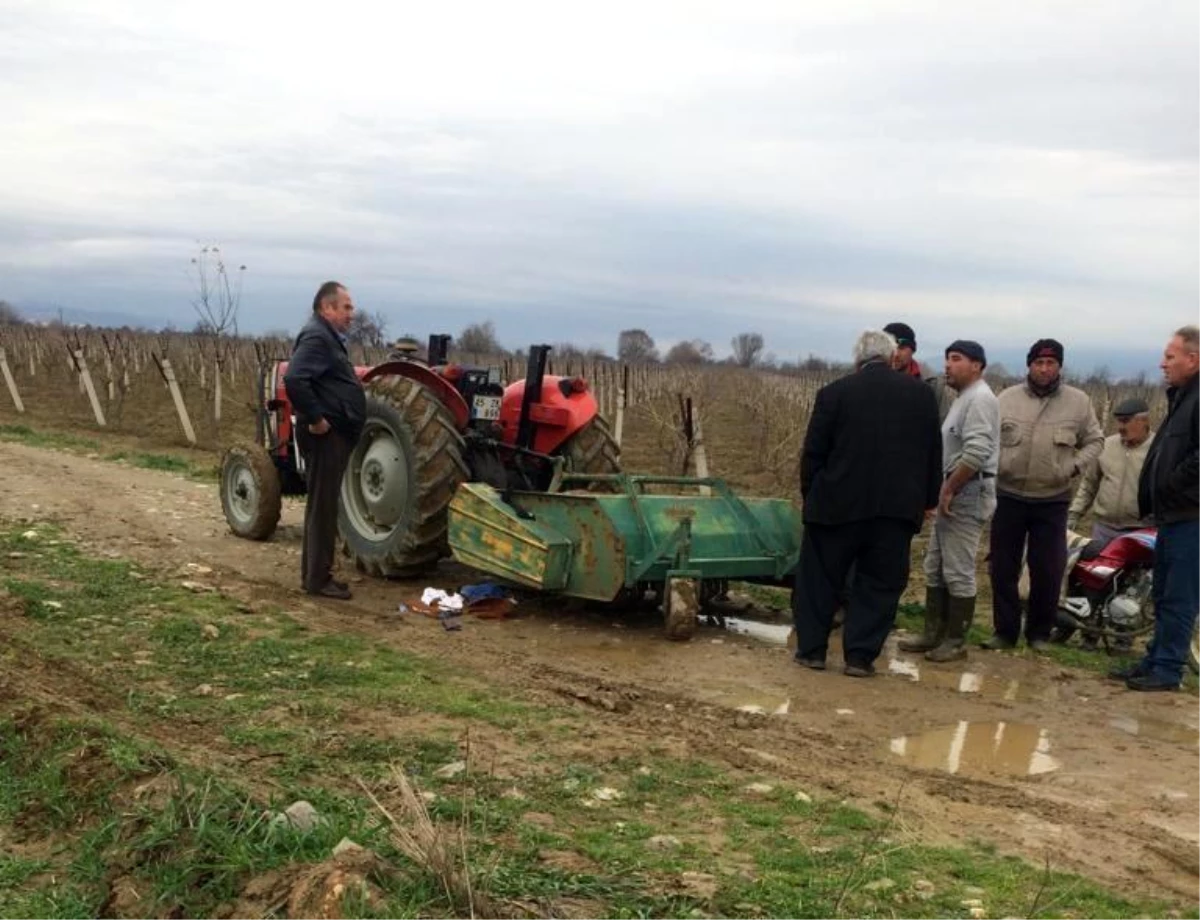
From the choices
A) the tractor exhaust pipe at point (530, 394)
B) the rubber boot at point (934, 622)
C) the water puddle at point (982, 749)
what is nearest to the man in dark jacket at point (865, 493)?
the rubber boot at point (934, 622)

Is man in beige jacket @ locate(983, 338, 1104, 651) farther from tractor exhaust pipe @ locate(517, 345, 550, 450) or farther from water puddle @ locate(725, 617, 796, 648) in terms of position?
tractor exhaust pipe @ locate(517, 345, 550, 450)

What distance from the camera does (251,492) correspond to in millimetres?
8781

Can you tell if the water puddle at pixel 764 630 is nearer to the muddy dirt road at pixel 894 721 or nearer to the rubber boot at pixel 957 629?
the muddy dirt road at pixel 894 721

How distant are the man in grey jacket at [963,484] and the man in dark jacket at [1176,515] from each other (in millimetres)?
836

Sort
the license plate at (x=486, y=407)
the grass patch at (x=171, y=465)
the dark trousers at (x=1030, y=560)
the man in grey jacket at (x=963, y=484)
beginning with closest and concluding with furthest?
Answer: the man in grey jacket at (x=963, y=484), the dark trousers at (x=1030, y=560), the license plate at (x=486, y=407), the grass patch at (x=171, y=465)

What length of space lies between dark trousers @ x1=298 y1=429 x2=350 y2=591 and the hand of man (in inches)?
143

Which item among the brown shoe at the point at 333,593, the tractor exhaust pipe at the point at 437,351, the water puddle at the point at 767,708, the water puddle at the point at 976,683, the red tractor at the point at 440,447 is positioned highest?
the tractor exhaust pipe at the point at 437,351

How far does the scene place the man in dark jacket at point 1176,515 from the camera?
5.69 meters

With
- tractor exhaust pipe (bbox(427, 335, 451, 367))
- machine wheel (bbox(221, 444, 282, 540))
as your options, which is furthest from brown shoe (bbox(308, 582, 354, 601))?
tractor exhaust pipe (bbox(427, 335, 451, 367))

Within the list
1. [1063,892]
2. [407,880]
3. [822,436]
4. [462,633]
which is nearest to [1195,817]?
[1063,892]

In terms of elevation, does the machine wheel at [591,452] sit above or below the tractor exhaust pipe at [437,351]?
below

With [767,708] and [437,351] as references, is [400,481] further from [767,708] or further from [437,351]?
[767,708]

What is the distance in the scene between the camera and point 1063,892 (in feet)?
10.6

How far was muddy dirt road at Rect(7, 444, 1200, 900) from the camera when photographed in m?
3.87
